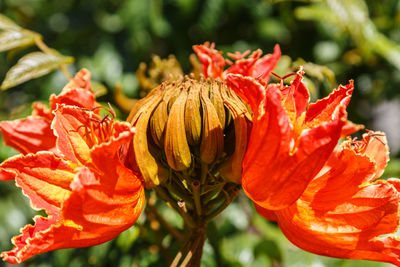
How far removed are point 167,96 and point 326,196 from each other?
420mm

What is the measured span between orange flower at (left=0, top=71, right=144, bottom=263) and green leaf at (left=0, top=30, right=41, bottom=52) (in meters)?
0.50

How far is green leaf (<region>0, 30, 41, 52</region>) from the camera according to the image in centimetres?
140

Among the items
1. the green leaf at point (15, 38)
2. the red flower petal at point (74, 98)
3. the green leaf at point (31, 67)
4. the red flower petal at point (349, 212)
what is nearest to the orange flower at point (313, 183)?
the red flower petal at point (349, 212)

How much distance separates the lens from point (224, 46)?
230 cm

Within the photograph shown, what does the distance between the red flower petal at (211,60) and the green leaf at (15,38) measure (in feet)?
1.85

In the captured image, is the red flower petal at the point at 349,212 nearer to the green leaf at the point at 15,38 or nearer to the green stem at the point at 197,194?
the green stem at the point at 197,194

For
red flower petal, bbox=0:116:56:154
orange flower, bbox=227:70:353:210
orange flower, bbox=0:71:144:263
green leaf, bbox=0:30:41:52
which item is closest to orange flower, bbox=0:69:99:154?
red flower petal, bbox=0:116:56:154

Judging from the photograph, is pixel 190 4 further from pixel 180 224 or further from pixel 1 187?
pixel 1 187

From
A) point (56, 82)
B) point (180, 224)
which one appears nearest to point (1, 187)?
point (56, 82)

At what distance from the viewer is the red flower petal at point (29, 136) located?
1195mm

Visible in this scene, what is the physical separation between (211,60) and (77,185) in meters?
0.60

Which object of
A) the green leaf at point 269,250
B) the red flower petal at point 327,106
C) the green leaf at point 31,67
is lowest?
the green leaf at point 269,250

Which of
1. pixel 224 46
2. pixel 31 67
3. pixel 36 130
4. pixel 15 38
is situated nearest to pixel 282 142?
pixel 36 130

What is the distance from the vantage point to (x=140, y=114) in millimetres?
1012
